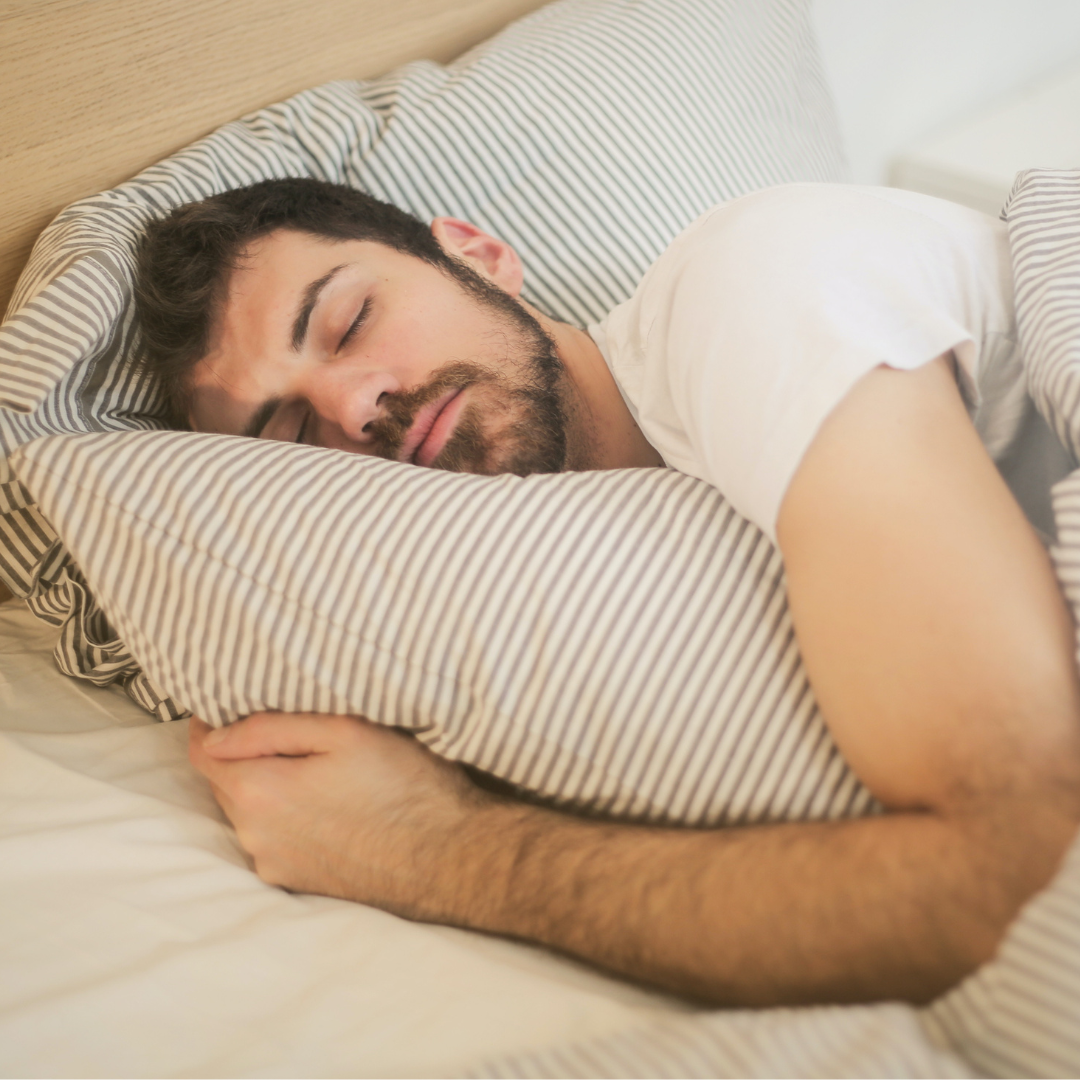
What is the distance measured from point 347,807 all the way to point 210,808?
0.53 ft

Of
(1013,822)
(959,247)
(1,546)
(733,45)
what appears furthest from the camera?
(733,45)

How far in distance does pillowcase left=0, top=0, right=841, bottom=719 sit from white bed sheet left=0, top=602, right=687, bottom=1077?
1.46 feet

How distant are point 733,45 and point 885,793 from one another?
3.78 feet

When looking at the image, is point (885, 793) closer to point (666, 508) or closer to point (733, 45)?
point (666, 508)

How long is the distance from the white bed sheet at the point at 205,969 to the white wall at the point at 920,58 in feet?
5.73

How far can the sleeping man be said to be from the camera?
461 millimetres

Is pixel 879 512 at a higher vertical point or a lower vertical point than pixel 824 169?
lower

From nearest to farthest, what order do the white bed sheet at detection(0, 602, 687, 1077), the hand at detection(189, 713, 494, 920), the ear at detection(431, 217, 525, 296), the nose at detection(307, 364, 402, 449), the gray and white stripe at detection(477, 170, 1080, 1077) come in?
the gray and white stripe at detection(477, 170, 1080, 1077) < the white bed sheet at detection(0, 602, 687, 1077) < the hand at detection(189, 713, 494, 920) < the nose at detection(307, 364, 402, 449) < the ear at detection(431, 217, 525, 296)

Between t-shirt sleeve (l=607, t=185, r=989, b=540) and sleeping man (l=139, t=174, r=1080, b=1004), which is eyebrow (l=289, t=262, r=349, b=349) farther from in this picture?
t-shirt sleeve (l=607, t=185, r=989, b=540)

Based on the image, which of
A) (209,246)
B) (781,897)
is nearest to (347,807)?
(781,897)

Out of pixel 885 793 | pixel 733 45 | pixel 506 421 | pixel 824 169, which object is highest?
pixel 733 45

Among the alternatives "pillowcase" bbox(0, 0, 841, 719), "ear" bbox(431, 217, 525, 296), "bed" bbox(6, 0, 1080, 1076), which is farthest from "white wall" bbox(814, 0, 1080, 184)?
"ear" bbox(431, 217, 525, 296)

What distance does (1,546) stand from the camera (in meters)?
0.85

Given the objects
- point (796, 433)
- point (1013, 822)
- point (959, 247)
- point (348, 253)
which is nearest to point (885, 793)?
point (1013, 822)
